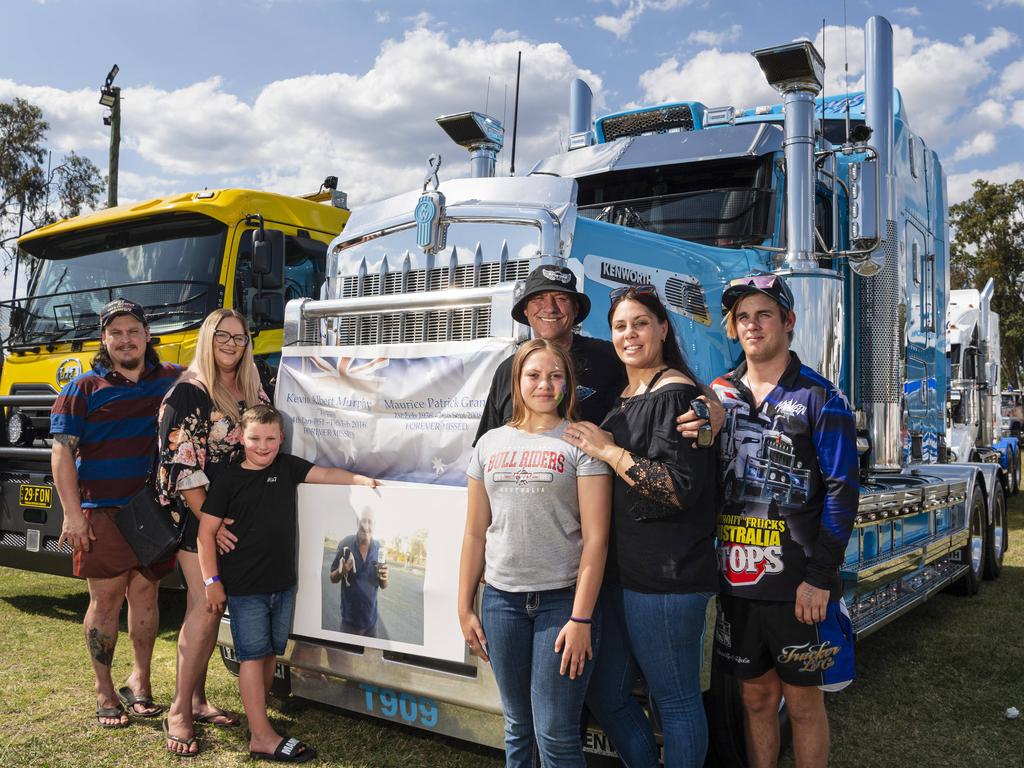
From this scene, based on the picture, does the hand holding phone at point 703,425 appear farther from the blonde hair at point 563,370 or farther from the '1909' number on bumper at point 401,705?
the '1909' number on bumper at point 401,705

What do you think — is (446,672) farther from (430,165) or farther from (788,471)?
(430,165)

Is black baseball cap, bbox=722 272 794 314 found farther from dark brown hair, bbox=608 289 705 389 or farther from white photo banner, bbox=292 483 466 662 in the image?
white photo banner, bbox=292 483 466 662

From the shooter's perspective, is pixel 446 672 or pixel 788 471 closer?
pixel 788 471

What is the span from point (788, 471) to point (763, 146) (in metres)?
3.10

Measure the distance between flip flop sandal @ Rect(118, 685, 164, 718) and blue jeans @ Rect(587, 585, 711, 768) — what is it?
2583 mm

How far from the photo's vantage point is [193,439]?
146 inches

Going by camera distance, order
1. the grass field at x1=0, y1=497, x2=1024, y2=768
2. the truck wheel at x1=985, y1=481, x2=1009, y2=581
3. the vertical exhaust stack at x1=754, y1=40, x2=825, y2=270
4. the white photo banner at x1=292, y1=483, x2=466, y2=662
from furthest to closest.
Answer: the truck wheel at x1=985, y1=481, x2=1009, y2=581 → the vertical exhaust stack at x1=754, y1=40, x2=825, y2=270 → the grass field at x1=0, y1=497, x2=1024, y2=768 → the white photo banner at x1=292, y1=483, x2=466, y2=662

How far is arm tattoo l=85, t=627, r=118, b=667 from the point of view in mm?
4250

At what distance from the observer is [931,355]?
688 cm

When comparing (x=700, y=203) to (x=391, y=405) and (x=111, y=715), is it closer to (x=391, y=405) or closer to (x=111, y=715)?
(x=391, y=405)

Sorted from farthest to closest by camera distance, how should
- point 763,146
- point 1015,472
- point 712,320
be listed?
point 1015,472 → point 763,146 → point 712,320

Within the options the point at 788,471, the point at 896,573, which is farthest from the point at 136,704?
the point at 896,573

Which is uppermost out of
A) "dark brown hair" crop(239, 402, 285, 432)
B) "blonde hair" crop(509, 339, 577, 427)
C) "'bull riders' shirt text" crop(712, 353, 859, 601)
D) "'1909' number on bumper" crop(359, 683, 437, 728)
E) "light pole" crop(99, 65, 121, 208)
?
"light pole" crop(99, 65, 121, 208)

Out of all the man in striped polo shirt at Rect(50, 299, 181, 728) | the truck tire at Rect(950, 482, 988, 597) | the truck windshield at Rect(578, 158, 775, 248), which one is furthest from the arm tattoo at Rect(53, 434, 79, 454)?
the truck tire at Rect(950, 482, 988, 597)
